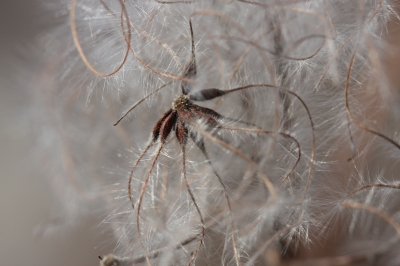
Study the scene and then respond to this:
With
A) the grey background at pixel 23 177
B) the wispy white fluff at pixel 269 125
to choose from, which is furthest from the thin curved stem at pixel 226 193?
the grey background at pixel 23 177

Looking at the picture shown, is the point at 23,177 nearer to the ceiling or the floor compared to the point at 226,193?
nearer to the ceiling

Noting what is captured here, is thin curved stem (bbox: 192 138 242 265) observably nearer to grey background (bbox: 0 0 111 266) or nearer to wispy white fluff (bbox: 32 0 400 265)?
wispy white fluff (bbox: 32 0 400 265)

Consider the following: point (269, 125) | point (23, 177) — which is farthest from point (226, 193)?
point (23, 177)

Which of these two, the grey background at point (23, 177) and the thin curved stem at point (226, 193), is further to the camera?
the grey background at point (23, 177)

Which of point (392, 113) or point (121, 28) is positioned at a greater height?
point (121, 28)

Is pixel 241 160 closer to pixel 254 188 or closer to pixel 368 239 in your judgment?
pixel 254 188

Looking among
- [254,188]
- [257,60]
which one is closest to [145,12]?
[257,60]

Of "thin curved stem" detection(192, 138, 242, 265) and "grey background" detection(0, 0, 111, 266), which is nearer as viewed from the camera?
"thin curved stem" detection(192, 138, 242, 265)

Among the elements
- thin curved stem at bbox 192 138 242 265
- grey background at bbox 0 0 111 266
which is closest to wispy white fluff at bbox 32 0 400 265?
thin curved stem at bbox 192 138 242 265

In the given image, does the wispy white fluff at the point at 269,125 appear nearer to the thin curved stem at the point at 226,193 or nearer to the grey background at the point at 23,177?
the thin curved stem at the point at 226,193

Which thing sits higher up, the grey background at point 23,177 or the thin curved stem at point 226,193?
the grey background at point 23,177

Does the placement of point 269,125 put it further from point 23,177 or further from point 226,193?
point 23,177
